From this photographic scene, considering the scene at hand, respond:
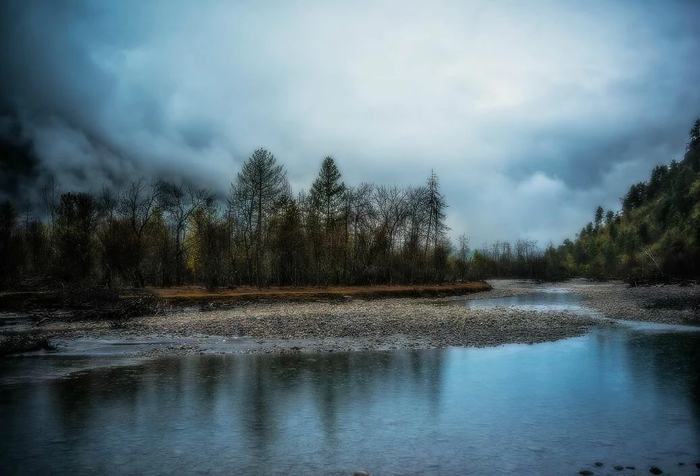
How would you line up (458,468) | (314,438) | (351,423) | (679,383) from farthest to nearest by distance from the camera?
(679,383) → (351,423) → (314,438) → (458,468)

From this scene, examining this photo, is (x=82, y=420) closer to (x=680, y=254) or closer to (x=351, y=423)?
(x=351, y=423)

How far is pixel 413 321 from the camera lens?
29.5m

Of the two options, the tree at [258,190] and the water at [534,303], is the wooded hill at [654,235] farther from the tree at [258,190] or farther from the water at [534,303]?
the tree at [258,190]

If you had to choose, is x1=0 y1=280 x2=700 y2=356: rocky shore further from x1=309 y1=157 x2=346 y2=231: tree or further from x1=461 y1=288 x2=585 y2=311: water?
x1=309 y1=157 x2=346 y2=231: tree

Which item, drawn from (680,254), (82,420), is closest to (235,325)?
(82,420)

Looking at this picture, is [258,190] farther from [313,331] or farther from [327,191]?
[313,331]

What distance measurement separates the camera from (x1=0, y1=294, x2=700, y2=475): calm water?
8617 millimetres

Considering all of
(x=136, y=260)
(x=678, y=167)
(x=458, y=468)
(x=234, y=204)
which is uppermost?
(x=678, y=167)

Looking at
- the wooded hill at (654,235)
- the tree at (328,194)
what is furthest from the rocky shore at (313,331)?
the wooded hill at (654,235)

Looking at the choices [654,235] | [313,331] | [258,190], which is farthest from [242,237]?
[654,235]

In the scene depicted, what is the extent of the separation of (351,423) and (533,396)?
5400 millimetres

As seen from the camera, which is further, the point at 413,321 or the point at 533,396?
the point at 413,321

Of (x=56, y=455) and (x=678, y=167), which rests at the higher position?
(x=678, y=167)

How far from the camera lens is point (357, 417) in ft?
37.1
